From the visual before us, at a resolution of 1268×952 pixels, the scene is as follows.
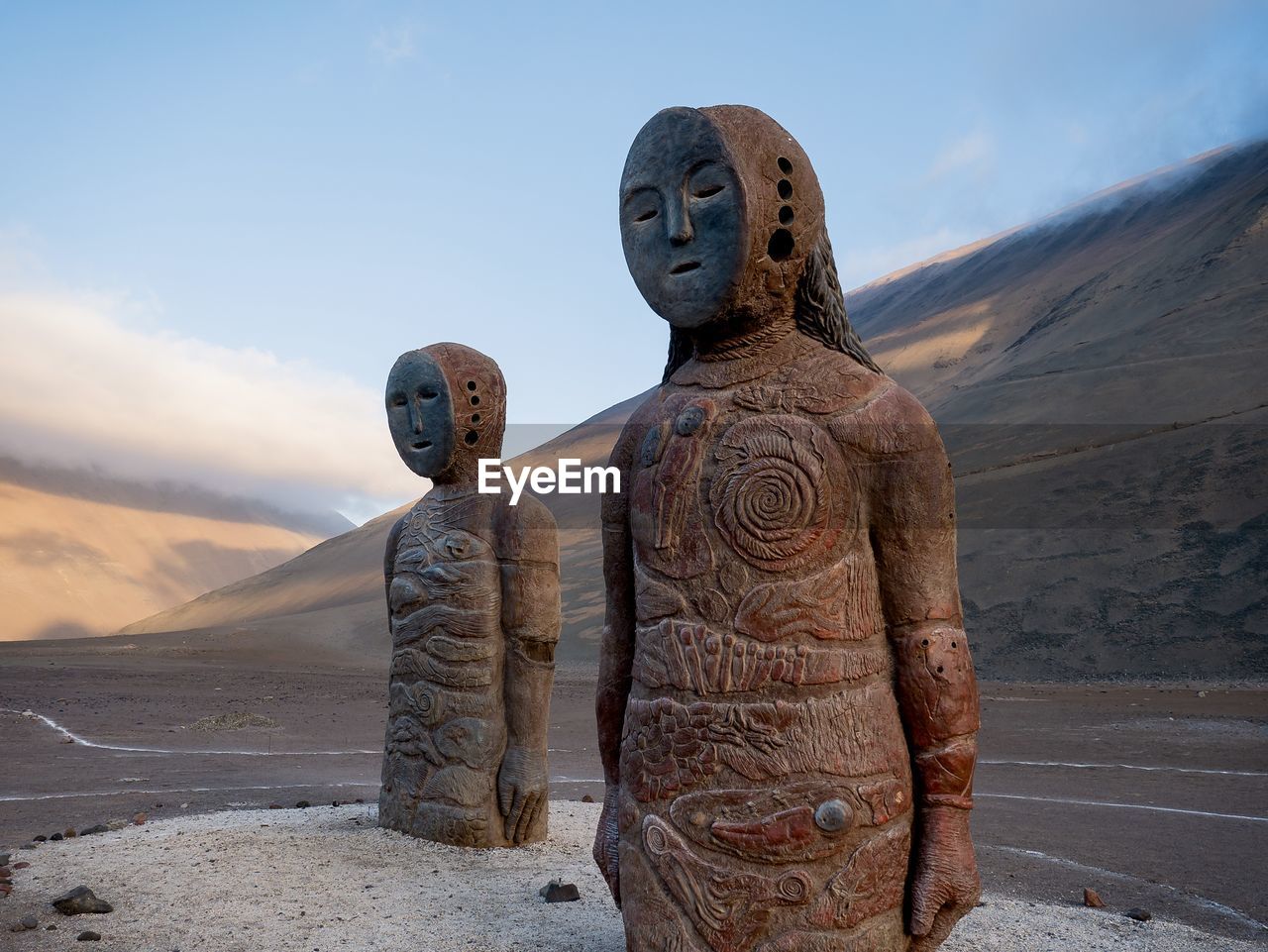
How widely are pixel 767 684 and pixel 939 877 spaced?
0.75 metres

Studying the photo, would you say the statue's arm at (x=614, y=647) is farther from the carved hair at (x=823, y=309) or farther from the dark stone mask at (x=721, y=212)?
the carved hair at (x=823, y=309)

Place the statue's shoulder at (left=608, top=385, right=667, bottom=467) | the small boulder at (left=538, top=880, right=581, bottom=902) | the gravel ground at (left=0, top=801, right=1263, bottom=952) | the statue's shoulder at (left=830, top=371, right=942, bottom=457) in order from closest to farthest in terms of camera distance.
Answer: the statue's shoulder at (left=830, top=371, right=942, bottom=457) → the statue's shoulder at (left=608, top=385, right=667, bottom=467) → the gravel ground at (left=0, top=801, right=1263, bottom=952) → the small boulder at (left=538, top=880, right=581, bottom=902)

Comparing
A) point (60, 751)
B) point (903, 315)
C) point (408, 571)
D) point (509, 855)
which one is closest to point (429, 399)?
point (408, 571)

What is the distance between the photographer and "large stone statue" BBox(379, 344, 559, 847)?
6965 mm

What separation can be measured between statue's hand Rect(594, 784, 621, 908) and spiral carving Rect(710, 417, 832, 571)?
105 centimetres

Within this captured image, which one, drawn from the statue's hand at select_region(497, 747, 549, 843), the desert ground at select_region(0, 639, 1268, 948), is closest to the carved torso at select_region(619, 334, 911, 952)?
the desert ground at select_region(0, 639, 1268, 948)

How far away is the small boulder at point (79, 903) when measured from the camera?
5316 millimetres

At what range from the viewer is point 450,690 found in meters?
7.02

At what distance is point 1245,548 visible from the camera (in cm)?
2256

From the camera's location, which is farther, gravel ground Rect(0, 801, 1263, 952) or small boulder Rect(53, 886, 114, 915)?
small boulder Rect(53, 886, 114, 915)

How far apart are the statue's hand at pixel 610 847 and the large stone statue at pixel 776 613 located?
0.01 m

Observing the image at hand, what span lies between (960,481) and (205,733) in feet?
77.7

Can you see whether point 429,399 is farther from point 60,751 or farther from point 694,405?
point 60,751

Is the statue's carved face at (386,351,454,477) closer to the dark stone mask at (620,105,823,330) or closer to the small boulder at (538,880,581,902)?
the small boulder at (538,880,581,902)
